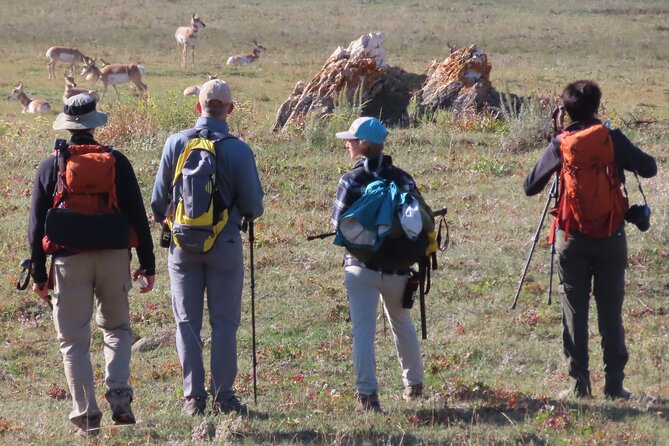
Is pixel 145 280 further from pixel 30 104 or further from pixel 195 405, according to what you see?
pixel 30 104

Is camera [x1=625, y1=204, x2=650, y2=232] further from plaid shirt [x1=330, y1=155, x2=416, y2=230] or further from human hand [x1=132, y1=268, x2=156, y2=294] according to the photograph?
human hand [x1=132, y1=268, x2=156, y2=294]

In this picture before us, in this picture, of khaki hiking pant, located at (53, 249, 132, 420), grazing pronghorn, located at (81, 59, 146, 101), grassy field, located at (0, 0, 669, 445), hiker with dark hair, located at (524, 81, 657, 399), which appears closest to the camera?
khaki hiking pant, located at (53, 249, 132, 420)

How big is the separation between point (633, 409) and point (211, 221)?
2.53 meters

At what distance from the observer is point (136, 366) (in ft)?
26.7

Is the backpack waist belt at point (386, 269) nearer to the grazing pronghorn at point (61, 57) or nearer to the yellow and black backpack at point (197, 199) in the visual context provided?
the yellow and black backpack at point (197, 199)

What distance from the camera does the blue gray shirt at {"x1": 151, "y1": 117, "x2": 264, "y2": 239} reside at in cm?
599

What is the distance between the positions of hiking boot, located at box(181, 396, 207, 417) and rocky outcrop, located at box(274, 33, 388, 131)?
10.7 m

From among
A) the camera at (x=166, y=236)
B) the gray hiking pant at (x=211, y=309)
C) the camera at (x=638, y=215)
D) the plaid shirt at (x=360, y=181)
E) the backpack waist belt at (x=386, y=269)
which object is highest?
the plaid shirt at (x=360, y=181)

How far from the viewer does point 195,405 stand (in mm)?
6109

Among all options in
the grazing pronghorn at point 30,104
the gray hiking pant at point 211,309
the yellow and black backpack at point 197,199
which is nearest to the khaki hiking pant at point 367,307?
the gray hiking pant at point 211,309

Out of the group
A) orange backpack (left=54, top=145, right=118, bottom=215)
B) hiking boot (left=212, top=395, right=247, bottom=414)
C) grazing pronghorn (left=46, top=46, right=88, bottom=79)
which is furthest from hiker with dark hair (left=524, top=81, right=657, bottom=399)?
grazing pronghorn (left=46, top=46, right=88, bottom=79)

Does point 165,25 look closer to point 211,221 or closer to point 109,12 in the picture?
point 109,12

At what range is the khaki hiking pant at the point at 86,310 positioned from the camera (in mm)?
5723

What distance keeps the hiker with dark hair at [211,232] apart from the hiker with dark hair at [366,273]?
1.76 feet
